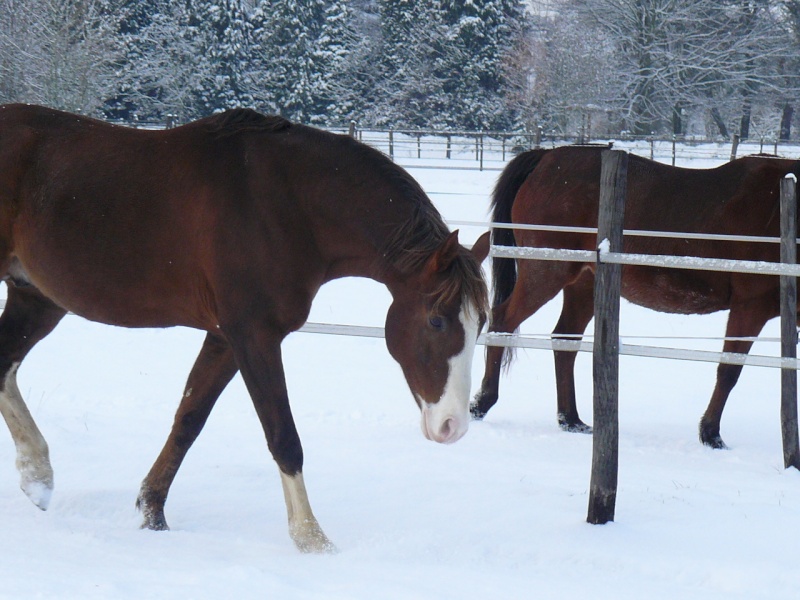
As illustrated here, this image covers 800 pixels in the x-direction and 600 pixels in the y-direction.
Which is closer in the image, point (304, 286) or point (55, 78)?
point (304, 286)

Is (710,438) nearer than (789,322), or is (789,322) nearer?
(789,322)

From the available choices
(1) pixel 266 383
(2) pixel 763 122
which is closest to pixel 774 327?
(1) pixel 266 383

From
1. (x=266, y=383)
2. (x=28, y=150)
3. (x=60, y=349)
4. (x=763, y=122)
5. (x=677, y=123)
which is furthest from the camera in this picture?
(x=763, y=122)

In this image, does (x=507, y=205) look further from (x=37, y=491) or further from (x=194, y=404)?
(x=37, y=491)

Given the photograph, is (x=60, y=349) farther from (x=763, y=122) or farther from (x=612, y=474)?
(x=763, y=122)

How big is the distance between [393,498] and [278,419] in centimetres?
99

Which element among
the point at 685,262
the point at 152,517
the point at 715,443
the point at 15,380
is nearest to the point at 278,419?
the point at 152,517

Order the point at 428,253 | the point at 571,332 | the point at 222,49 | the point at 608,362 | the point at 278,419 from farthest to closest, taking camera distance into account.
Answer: the point at 222,49 → the point at 571,332 → the point at 608,362 → the point at 278,419 → the point at 428,253

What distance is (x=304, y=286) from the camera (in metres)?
3.23

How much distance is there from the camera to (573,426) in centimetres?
572

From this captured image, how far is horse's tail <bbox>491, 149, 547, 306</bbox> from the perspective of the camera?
6.18 metres

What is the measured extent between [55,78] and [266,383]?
→ 20.8 m

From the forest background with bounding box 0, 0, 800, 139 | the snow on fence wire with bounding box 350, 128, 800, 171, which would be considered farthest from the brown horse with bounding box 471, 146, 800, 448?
the forest background with bounding box 0, 0, 800, 139

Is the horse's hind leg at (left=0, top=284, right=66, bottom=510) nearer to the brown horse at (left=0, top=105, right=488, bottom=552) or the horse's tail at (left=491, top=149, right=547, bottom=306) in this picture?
the brown horse at (left=0, top=105, right=488, bottom=552)
